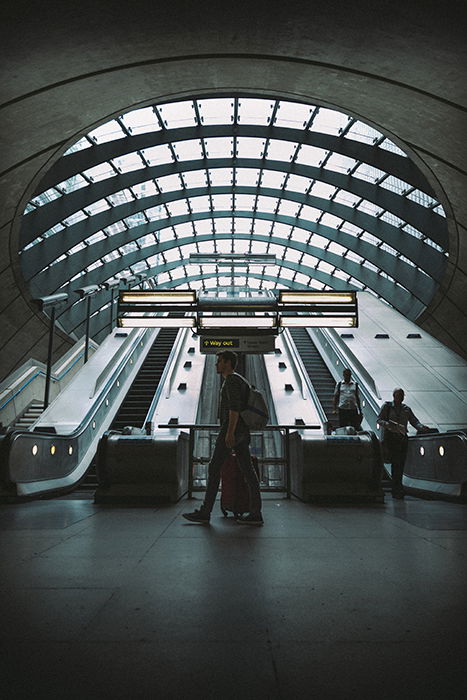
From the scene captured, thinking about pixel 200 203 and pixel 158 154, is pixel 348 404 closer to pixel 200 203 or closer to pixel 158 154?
pixel 158 154

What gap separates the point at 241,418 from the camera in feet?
17.1

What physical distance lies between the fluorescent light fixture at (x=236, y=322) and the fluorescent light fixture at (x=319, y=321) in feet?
1.11

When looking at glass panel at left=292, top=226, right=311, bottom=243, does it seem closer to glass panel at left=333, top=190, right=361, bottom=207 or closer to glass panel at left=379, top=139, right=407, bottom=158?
glass panel at left=333, top=190, right=361, bottom=207

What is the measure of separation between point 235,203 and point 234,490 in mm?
28251

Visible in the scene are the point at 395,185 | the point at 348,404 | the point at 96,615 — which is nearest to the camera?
the point at 96,615

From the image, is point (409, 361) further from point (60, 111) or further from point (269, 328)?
point (60, 111)

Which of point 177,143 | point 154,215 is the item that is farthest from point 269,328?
point 154,215

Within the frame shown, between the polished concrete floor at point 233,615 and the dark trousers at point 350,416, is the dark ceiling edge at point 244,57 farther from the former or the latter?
the polished concrete floor at point 233,615

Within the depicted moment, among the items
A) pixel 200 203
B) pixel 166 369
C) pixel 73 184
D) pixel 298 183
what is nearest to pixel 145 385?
pixel 166 369

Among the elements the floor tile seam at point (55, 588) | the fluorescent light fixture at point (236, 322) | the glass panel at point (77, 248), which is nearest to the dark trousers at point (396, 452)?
the fluorescent light fixture at point (236, 322)

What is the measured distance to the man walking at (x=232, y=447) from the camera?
5.06 m

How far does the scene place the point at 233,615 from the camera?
2182mm

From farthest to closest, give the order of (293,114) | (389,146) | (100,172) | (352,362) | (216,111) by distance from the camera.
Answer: (100,172), (216,111), (293,114), (389,146), (352,362)

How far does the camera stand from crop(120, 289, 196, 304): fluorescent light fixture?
12.2 metres
